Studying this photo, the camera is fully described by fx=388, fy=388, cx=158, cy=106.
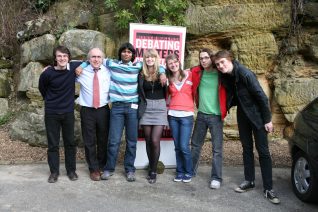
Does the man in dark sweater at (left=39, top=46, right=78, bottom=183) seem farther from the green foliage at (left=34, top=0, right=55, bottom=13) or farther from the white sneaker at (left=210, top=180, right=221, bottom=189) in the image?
the green foliage at (left=34, top=0, right=55, bottom=13)

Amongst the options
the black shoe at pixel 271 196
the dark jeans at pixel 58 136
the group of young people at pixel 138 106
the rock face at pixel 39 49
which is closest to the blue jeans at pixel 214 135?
the group of young people at pixel 138 106

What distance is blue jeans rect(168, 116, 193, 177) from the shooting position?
18.0 ft

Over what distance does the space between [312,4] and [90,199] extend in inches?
237

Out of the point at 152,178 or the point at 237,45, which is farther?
the point at 237,45

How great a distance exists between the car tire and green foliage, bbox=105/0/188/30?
3.80 m

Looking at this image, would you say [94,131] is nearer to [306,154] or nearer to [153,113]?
[153,113]

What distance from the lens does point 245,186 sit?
5.31m

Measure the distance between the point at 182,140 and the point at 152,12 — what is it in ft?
10.8

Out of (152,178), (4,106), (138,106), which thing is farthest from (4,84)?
(152,178)

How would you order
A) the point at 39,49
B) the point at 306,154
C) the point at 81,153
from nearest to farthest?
1. the point at 306,154
2. the point at 81,153
3. the point at 39,49

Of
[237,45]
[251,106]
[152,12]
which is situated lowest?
[251,106]

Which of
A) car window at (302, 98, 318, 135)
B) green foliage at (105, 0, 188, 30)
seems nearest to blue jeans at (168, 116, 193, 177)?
car window at (302, 98, 318, 135)

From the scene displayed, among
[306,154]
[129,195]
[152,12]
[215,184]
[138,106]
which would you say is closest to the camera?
[306,154]

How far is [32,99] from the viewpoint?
7750 millimetres
